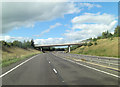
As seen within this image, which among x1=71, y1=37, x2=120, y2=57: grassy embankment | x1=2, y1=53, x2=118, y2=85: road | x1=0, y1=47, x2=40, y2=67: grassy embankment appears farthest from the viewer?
x1=71, y1=37, x2=120, y2=57: grassy embankment

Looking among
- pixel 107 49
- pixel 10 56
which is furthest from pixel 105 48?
pixel 10 56

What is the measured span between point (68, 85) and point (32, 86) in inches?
74.0

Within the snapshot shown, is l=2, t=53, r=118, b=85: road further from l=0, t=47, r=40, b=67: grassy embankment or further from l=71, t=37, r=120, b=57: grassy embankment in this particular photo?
l=71, t=37, r=120, b=57: grassy embankment

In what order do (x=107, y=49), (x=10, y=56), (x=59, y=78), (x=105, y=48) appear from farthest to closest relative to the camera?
(x=105, y=48), (x=107, y=49), (x=10, y=56), (x=59, y=78)

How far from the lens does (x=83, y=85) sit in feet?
26.5

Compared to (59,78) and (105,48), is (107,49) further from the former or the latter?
(59,78)

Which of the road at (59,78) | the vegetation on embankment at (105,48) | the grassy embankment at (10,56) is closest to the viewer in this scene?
the road at (59,78)

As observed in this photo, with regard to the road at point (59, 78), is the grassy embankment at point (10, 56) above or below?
above

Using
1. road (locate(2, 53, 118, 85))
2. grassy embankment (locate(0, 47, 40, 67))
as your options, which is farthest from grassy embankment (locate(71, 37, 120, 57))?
road (locate(2, 53, 118, 85))

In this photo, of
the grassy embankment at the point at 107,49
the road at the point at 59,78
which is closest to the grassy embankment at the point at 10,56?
the road at the point at 59,78

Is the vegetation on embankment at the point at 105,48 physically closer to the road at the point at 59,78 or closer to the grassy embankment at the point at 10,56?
the grassy embankment at the point at 10,56

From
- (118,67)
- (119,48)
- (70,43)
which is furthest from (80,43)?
(118,67)

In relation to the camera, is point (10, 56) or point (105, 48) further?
point (105, 48)

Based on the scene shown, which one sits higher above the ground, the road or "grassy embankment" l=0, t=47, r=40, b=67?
"grassy embankment" l=0, t=47, r=40, b=67
